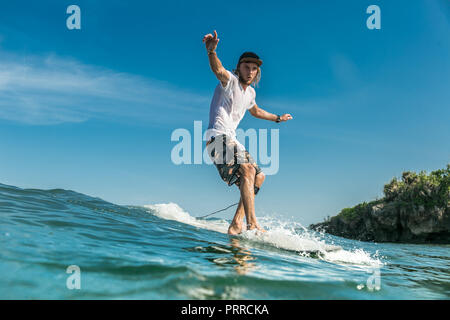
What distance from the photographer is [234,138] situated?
5348mm

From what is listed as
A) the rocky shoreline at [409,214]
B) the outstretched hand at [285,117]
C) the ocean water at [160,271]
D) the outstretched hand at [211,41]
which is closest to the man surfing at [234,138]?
the outstretched hand at [211,41]

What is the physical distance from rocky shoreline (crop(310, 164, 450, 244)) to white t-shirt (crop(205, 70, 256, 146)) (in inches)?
1085

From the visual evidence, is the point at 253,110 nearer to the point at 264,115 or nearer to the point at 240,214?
the point at 264,115

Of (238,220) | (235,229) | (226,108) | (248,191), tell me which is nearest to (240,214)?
(238,220)

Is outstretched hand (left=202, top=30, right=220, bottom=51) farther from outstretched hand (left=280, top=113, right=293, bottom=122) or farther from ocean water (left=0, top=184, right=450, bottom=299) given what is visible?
ocean water (left=0, top=184, right=450, bottom=299)

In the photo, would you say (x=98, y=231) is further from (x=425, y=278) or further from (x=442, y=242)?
(x=442, y=242)

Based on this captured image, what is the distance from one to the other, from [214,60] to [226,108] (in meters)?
0.92

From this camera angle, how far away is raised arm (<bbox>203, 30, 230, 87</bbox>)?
4450 millimetres

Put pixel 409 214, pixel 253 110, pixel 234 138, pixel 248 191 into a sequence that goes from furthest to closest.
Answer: pixel 409 214, pixel 253 110, pixel 234 138, pixel 248 191

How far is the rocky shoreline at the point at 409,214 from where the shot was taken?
1030 inches

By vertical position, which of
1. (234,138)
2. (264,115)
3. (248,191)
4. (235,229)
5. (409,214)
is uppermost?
(264,115)
